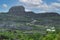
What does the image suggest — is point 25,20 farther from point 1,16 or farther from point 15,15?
point 1,16

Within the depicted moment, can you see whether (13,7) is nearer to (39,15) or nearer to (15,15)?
(15,15)

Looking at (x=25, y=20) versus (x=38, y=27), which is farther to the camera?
(x=25, y=20)

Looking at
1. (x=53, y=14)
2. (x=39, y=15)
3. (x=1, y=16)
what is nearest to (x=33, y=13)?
(x=39, y=15)

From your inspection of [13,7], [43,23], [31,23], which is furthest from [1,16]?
[43,23]

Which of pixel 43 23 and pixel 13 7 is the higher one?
pixel 13 7

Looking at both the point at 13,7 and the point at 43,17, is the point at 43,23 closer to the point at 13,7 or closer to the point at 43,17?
the point at 43,17

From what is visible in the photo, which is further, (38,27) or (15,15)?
(15,15)

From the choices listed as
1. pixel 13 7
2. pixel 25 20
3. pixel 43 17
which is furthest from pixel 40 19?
pixel 13 7
